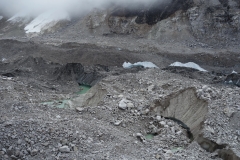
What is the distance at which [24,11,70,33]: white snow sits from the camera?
1419 inches

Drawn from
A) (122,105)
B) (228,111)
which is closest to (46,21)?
(122,105)

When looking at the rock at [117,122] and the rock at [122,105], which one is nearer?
the rock at [117,122]

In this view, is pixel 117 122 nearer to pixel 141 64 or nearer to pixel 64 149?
pixel 64 149

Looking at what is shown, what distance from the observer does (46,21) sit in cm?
3712

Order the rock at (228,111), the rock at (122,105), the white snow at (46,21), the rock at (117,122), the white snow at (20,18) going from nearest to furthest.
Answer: the rock at (228,111) → the rock at (117,122) → the rock at (122,105) → the white snow at (46,21) → the white snow at (20,18)

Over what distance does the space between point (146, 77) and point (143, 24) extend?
15863 mm

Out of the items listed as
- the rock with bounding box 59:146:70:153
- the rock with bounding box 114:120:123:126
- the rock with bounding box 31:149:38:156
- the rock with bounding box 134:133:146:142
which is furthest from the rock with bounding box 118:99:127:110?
the rock with bounding box 31:149:38:156

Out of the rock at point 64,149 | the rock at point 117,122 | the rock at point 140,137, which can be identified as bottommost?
the rock at point 140,137

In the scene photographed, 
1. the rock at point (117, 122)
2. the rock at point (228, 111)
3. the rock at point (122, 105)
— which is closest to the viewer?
the rock at point (228, 111)

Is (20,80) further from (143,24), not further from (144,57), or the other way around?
(143,24)

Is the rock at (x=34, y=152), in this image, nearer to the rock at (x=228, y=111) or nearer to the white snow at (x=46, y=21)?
the rock at (x=228, y=111)

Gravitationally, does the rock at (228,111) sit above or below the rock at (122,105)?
above

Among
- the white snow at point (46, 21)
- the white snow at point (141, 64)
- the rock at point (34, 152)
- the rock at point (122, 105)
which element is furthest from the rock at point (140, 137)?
the white snow at point (46, 21)

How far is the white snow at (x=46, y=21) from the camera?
36031mm
